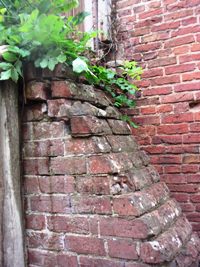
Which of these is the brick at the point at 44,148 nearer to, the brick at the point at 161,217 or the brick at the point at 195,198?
the brick at the point at 161,217

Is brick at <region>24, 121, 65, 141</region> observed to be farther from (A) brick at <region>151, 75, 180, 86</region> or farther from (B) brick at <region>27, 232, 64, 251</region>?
(A) brick at <region>151, 75, 180, 86</region>

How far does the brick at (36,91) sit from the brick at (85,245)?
2.57ft

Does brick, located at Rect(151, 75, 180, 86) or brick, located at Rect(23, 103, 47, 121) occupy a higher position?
brick, located at Rect(151, 75, 180, 86)

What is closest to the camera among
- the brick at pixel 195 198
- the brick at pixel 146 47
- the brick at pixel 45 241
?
the brick at pixel 45 241

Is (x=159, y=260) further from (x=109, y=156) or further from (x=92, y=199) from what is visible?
(x=109, y=156)

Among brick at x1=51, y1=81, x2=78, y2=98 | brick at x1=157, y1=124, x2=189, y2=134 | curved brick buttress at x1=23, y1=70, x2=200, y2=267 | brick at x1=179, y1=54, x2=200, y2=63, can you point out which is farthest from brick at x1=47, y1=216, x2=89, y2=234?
brick at x1=179, y1=54, x2=200, y2=63

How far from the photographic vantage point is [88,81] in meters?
1.93

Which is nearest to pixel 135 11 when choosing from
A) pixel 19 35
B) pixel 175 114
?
pixel 175 114

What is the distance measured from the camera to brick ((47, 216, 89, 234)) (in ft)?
5.21

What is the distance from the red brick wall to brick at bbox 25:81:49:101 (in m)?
1.09

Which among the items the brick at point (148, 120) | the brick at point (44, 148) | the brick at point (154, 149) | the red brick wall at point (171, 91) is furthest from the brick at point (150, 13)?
the brick at point (44, 148)

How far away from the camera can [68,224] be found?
5.31ft

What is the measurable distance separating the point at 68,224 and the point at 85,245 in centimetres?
14

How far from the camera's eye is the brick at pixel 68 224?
1587 mm
